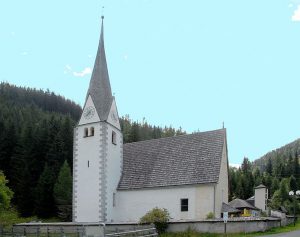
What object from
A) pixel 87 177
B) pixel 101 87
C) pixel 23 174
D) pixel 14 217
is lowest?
pixel 14 217

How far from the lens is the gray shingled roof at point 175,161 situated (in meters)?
36.9

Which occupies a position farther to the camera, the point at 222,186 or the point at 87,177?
the point at 87,177

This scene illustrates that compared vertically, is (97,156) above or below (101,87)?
below

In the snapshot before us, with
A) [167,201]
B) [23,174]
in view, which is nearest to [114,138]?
[167,201]

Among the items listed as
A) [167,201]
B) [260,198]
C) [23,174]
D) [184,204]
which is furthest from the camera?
[23,174]

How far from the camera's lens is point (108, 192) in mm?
39594

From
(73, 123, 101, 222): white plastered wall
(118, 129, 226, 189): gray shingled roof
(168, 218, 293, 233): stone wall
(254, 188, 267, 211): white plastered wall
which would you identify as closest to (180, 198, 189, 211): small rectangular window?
(118, 129, 226, 189): gray shingled roof

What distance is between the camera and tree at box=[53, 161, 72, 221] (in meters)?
56.9

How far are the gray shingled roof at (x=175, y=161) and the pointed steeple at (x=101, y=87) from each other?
5.31 metres

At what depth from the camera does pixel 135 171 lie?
1630 inches

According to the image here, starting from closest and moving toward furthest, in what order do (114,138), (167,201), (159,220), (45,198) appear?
1. (159,220)
2. (167,201)
3. (114,138)
4. (45,198)

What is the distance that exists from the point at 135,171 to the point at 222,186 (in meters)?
8.28

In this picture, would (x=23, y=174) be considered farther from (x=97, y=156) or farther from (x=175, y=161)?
(x=175, y=161)

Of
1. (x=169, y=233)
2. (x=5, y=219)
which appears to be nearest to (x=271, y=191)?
(x=5, y=219)
